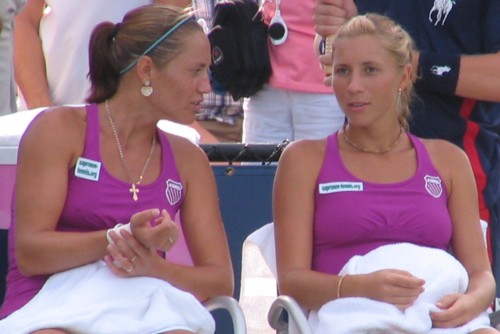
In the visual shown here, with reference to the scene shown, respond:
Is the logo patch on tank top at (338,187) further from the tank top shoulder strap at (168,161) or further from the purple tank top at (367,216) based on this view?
the tank top shoulder strap at (168,161)

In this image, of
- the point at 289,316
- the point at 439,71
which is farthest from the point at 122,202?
the point at 439,71

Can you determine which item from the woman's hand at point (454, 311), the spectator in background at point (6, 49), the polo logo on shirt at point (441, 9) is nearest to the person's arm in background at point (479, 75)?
the polo logo on shirt at point (441, 9)

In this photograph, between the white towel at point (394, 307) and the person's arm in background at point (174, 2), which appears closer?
the white towel at point (394, 307)

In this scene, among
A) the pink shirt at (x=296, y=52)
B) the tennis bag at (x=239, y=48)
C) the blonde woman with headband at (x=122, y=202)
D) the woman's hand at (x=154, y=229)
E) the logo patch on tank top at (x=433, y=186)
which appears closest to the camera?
the woman's hand at (x=154, y=229)

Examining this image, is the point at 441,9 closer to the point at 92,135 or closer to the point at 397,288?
the point at 397,288

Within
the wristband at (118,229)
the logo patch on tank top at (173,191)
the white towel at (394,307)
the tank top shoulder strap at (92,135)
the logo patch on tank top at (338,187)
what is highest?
the tank top shoulder strap at (92,135)

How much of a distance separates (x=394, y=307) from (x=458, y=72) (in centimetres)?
85

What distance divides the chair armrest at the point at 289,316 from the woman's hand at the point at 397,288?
22 cm

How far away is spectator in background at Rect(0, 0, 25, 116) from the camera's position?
4.70 metres

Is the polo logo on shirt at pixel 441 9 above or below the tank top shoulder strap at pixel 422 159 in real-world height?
above

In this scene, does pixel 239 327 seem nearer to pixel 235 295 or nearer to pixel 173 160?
pixel 173 160

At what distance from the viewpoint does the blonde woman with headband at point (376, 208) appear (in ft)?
12.9

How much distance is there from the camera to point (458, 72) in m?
4.21

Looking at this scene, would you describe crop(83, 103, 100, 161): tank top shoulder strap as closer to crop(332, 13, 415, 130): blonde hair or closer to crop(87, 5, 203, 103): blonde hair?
crop(87, 5, 203, 103): blonde hair
